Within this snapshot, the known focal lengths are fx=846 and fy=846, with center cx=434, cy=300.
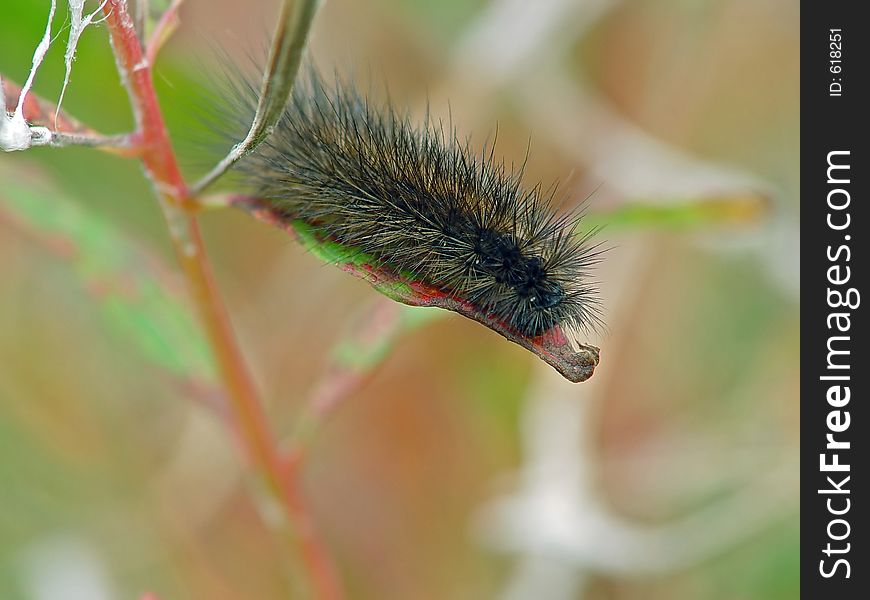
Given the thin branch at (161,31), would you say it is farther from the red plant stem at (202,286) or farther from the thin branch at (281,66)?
the thin branch at (281,66)

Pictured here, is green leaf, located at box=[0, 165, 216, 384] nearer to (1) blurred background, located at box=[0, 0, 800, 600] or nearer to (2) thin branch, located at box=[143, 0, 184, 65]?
(2) thin branch, located at box=[143, 0, 184, 65]

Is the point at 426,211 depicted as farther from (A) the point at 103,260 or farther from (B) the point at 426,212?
(A) the point at 103,260
